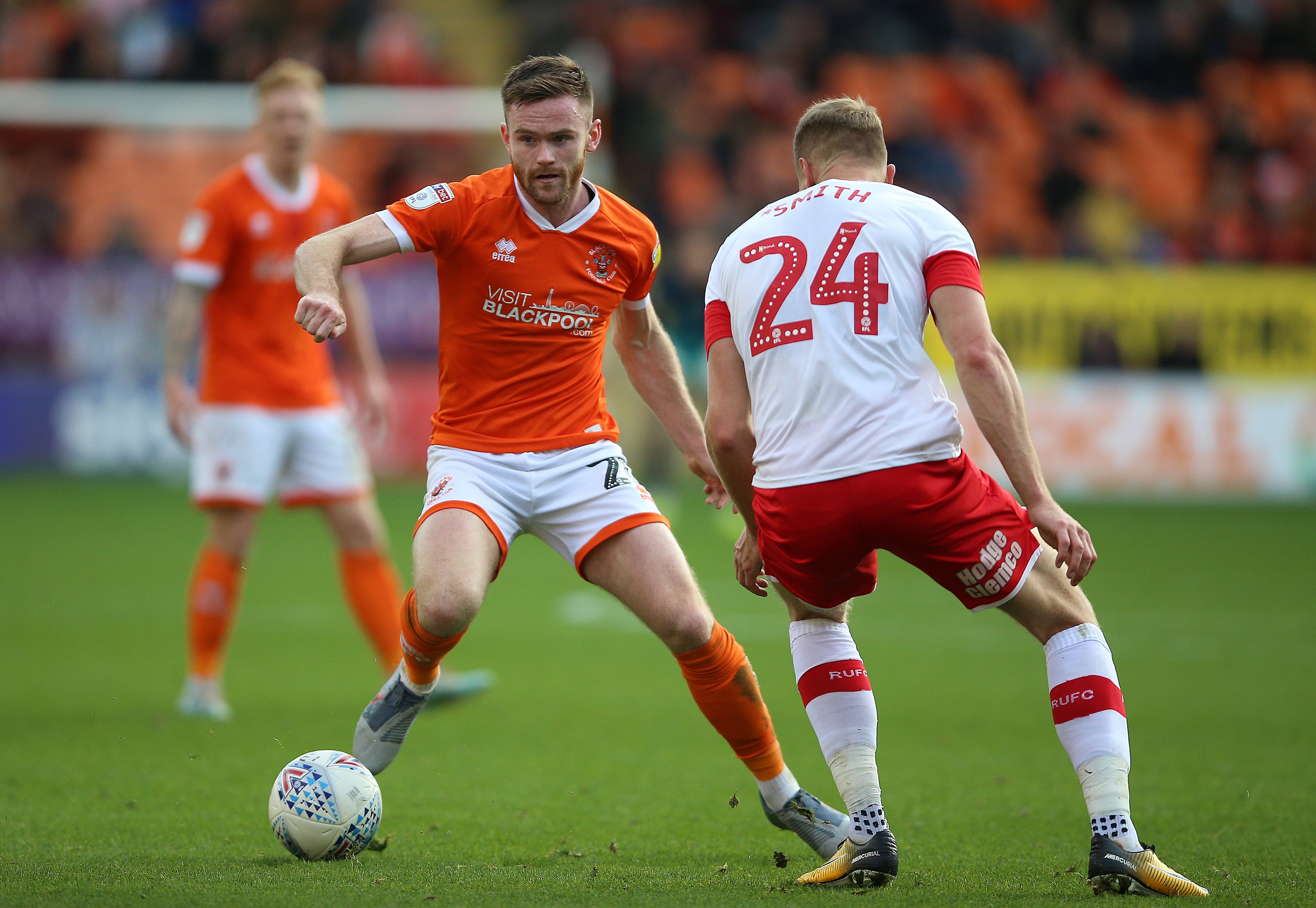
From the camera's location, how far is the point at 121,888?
12.5 feet

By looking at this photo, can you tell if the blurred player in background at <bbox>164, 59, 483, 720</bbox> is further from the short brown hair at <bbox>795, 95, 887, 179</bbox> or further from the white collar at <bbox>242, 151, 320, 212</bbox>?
the short brown hair at <bbox>795, 95, 887, 179</bbox>

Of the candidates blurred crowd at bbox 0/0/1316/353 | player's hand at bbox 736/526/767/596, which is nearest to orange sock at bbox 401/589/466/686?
player's hand at bbox 736/526/767/596

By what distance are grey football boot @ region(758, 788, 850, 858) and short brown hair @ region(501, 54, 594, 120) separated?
2179 mm

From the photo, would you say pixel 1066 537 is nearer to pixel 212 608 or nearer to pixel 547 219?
pixel 547 219


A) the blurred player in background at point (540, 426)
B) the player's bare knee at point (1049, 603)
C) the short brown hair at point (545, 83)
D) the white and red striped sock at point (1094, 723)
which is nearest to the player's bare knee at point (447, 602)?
the blurred player in background at point (540, 426)

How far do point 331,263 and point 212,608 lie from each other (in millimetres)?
3010

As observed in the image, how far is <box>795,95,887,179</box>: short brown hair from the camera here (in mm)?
4141

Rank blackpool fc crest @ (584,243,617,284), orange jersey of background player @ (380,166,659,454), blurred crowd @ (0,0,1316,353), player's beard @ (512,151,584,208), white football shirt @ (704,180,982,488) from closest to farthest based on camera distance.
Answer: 1. white football shirt @ (704,180,982,488)
2. player's beard @ (512,151,584,208)
3. orange jersey of background player @ (380,166,659,454)
4. blackpool fc crest @ (584,243,617,284)
5. blurred crowd @ (0,0,1316,353)

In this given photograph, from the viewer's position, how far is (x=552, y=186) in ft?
14.7

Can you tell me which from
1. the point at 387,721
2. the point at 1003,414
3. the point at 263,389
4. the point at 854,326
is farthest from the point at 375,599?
the point at 1003,414

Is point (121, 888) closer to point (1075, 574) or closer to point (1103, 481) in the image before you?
point (1075, 574)

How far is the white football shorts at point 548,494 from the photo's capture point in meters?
4.62

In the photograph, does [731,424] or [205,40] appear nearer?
[731,424]

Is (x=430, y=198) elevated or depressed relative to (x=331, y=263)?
elevated
